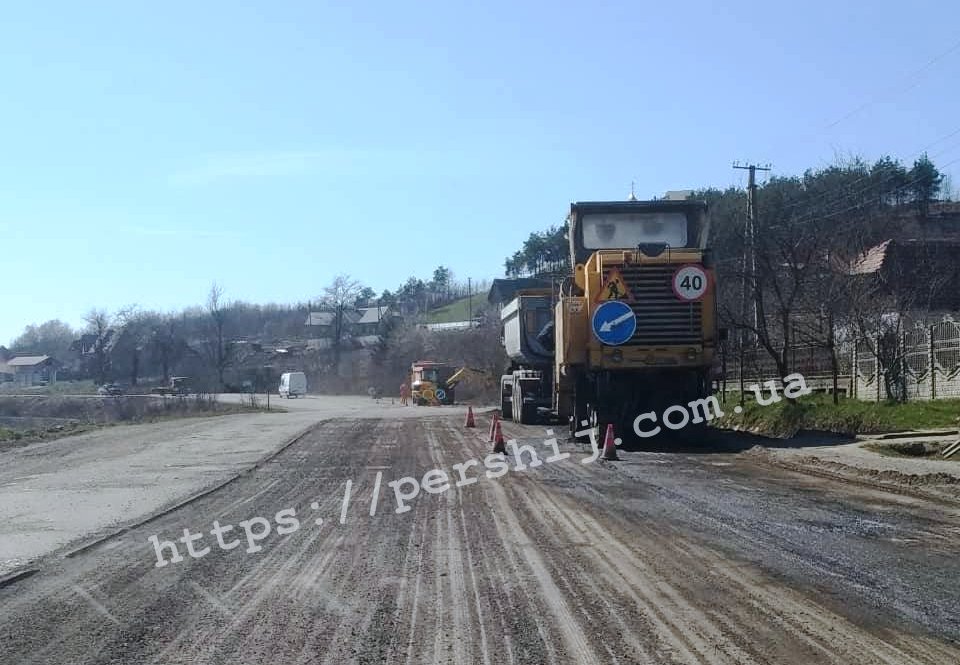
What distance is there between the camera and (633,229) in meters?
19.4

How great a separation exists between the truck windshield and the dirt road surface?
7.54 m

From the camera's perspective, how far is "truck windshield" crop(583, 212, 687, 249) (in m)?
19.2

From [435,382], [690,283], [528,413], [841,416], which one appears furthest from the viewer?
[435,382]

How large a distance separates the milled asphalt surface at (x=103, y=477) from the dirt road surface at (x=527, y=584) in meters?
0.83

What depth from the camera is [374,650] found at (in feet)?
19.0

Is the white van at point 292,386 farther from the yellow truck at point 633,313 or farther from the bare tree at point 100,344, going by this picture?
the yellow truck at point 633,313

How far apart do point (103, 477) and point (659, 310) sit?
10.5 meters

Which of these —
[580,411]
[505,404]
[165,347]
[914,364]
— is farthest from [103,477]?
[165,347]

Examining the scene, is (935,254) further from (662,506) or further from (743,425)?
(662,506)

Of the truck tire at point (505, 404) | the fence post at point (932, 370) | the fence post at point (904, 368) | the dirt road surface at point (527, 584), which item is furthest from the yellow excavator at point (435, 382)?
the dirt road surface at point (527, 584)

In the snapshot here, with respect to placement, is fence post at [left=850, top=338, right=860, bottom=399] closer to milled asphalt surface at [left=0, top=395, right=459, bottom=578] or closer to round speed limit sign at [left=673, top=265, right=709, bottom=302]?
round speed limit sign at [left=673, top=265, right=709, bottom=302]

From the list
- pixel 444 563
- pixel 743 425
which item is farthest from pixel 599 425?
pixel 444 563

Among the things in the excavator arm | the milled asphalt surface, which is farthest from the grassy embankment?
the excavator arm

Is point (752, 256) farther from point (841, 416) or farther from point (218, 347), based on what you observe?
point (218, 347)
